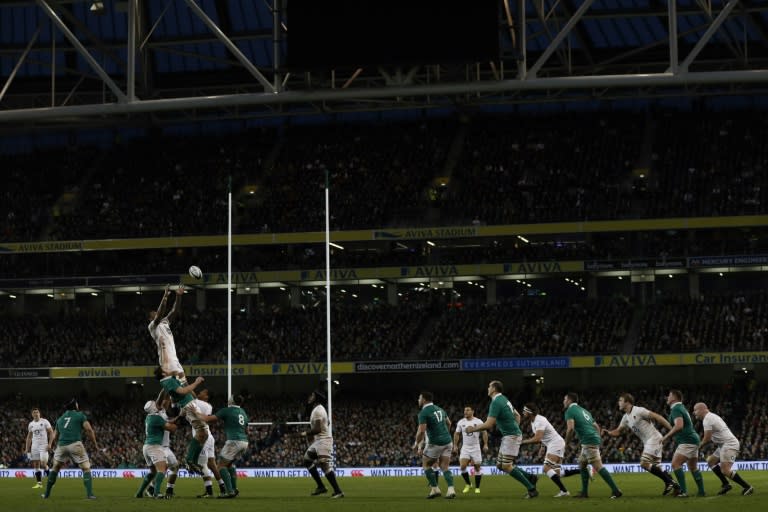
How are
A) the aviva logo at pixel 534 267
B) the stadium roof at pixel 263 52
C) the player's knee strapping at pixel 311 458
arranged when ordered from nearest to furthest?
the player's knee strapping at pixel 311 458 → the stadium roof at pixel 263 52 → the aviva logo at pixel 534 267

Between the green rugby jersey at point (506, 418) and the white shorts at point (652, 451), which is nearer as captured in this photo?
the white shorts at point (652, 451)

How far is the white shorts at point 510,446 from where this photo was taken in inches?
916

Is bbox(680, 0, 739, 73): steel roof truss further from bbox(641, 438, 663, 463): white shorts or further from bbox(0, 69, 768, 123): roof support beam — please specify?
bbox(641, 438, 663, 463): white shorts

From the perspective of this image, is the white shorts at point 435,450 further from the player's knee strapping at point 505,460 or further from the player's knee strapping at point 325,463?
the player's knee strapping at point 325,463

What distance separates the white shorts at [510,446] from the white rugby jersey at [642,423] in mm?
1956

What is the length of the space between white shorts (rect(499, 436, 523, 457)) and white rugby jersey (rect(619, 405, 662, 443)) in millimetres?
1956

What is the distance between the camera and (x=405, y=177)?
6131cm

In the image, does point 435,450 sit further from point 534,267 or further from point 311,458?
point 534,267

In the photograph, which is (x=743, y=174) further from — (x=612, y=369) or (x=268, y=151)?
(x=268, y=151)

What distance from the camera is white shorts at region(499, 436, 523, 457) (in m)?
23.3

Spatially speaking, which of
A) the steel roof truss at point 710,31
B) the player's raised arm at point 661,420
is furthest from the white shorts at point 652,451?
the steel roof truss at point 710,31

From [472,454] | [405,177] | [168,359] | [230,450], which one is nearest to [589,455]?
[230,450]

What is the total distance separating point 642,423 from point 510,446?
2.46m

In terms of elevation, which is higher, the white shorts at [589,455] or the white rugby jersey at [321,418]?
the white rugby jersey at [321,418]
